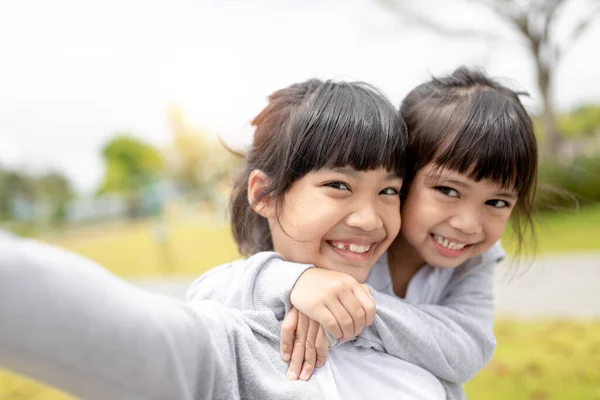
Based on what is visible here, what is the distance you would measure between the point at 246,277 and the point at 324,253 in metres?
0.13

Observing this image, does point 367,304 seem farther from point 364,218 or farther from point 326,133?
point 326,133

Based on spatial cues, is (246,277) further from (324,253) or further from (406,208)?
(406,208)

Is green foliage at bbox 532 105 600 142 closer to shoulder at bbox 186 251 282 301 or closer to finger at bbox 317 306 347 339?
shoulder at bbox 186 251 282 301

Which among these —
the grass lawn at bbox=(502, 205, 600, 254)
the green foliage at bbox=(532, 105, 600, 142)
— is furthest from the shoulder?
the green foliage at bbox=(532, 105, 600, 142)

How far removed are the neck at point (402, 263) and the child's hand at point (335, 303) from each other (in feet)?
0.83

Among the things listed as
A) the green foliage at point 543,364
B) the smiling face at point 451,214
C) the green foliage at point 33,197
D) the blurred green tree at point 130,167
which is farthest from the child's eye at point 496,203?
the blurred green tree at point 130,167

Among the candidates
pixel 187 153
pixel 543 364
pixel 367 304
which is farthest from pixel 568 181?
pixel 367 304

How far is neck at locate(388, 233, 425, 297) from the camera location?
42.2 inches

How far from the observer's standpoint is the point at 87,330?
1.64 feet

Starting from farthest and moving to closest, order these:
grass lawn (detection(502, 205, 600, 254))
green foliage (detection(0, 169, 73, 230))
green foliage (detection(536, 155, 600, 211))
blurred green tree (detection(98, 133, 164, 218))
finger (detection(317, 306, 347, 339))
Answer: blurred green tree (detection(98, 133, 164, 218)), green foliage (detection(0, 169, 73, 230)), grass lawn (detection(502, 205, 600, 254)), green foliage (detection(536, 155, 600, 211)), finger (detection(317, 306, 347, 339))

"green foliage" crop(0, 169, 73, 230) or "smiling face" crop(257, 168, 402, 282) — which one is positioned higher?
"smiling face" crop(257, 168, 402, 282)

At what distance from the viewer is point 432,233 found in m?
0.99

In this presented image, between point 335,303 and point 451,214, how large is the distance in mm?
274

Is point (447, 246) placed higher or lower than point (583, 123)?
lower
